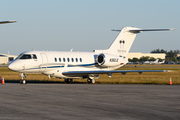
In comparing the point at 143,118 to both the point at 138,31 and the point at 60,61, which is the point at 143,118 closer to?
the point at 60,61

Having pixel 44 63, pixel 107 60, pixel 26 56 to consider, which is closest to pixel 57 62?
pixel 44 63

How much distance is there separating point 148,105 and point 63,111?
402cm

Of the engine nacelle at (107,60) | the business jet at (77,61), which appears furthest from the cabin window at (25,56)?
the engine nacelle at (107,60)

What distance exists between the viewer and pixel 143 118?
1055 centimetres

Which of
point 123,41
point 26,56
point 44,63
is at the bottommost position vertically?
point 44,63

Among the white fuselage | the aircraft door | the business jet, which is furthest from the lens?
the aircraft door

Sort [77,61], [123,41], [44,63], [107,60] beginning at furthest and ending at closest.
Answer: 1. [123,41]
2. [107,60]
3. [77,61]
4. [44,63]

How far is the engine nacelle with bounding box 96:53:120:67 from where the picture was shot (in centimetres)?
3241

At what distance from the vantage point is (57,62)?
2984 centimetres

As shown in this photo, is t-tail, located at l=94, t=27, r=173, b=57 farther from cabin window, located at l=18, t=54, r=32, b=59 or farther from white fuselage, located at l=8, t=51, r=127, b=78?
cabin window, located at l=18, t=54, r=32, b=59

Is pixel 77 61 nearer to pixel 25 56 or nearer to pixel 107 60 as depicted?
pixel 107 60

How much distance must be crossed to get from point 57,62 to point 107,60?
18.3 ft

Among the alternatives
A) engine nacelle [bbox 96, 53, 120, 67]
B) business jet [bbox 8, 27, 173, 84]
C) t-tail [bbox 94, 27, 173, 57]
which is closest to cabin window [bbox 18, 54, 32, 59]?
business jet [bbox 8, 27, 173, 84]

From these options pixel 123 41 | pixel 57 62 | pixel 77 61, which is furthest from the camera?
pixel 123 41
